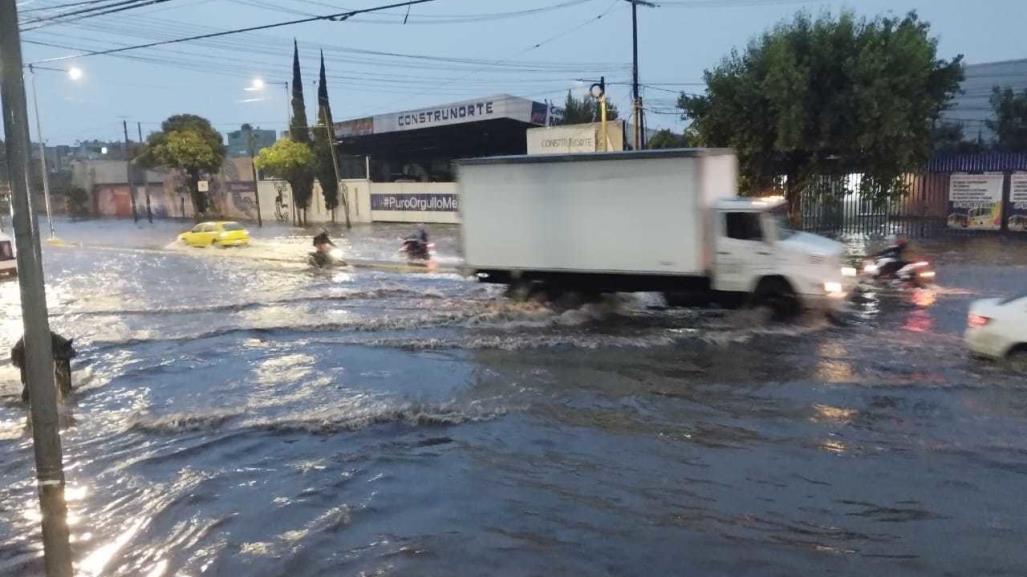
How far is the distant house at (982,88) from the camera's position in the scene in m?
51.5

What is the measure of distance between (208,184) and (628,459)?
198ft

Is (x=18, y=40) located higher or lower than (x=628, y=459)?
higher

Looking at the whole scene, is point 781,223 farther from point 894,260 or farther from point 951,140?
point 951,140

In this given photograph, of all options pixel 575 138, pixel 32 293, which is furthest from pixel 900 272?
pixel 32 293

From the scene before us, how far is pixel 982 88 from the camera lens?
174 ft

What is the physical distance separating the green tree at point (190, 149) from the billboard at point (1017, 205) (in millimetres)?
49104

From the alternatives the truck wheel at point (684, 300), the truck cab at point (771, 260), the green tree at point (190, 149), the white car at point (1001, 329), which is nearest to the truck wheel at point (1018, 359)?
the white car at point (1001, 329)

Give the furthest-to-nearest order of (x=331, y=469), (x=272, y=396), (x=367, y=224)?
(x=367, y=224) → (x=272, y=396) → (x=331, y=469)

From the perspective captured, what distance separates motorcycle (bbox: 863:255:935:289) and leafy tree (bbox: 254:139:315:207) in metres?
38.8

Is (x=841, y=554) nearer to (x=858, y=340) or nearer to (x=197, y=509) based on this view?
(x=197, y=509)

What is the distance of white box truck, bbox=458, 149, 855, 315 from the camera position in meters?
14.9

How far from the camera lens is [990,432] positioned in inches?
335

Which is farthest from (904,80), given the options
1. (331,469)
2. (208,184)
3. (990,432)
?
(208,184)

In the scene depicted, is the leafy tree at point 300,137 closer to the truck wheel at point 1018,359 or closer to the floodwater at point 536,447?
the floodwater at point 536,447
